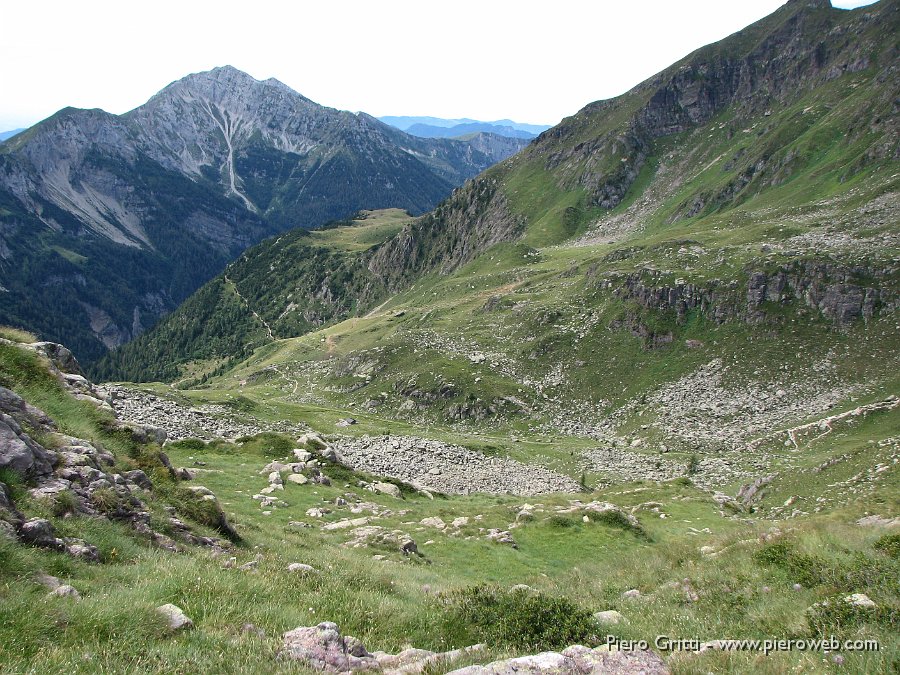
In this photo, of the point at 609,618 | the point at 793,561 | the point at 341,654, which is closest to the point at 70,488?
the point at 341,654

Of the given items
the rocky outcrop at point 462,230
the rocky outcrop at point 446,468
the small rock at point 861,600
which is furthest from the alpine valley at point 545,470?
the rocky outcrop at point 462,230

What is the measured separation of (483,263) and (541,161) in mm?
68861

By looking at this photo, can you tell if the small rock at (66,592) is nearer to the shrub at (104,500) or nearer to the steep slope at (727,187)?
the shrub at (104,500)

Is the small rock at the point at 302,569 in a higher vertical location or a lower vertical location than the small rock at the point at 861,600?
higher

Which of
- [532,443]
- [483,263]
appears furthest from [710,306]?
[483,263]

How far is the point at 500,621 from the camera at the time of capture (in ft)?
29.2

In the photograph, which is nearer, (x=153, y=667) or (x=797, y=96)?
(x=153, y=667)

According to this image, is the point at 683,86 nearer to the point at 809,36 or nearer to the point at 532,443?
the point at 809,36

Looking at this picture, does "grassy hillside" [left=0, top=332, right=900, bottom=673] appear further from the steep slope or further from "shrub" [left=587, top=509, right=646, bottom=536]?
the steep slope

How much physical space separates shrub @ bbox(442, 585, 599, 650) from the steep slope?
5382cm

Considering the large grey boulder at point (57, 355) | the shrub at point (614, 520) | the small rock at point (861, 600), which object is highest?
the large grey boulder at point (57, 355)

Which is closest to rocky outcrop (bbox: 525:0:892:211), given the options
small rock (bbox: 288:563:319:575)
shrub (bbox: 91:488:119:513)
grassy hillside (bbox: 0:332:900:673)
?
grassy hillside (bbox: 0:332:900:673)

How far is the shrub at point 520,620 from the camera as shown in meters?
8.28

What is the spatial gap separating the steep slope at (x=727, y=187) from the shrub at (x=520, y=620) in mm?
53822
